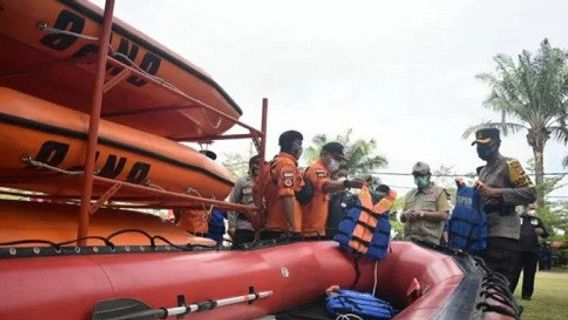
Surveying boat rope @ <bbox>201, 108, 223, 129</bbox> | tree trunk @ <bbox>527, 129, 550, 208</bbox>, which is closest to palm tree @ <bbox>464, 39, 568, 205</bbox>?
tree trunk @ <bbox>527, 129, 550, 208</bbox>

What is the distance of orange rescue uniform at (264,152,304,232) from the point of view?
137 inches

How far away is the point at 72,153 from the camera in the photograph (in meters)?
2.03

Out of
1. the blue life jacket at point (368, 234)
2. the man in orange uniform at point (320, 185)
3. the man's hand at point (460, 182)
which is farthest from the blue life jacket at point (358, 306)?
the man's hand at point (460, 182)

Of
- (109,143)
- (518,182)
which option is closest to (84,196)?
(109,143)

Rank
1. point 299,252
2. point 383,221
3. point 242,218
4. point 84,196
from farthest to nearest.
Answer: point 242,218, point 383,221, point 299,252, point 84,196

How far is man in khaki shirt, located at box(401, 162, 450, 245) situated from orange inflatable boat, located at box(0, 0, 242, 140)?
7.18 feet

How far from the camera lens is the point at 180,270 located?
200 centimetres

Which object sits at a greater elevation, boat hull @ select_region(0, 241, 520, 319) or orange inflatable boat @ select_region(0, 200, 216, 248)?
orange inflatable boat @ select_region(0, 200, 216, 248)

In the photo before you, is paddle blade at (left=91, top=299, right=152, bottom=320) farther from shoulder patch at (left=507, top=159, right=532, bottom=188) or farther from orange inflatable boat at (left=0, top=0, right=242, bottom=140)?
shoulder patch at (left=507, top=159, right=532, bottom=188)

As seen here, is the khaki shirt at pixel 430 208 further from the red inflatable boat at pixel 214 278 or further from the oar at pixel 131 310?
the oar at pixel 131 310

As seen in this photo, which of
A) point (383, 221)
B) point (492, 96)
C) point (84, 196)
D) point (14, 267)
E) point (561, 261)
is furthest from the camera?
point (492, 96)

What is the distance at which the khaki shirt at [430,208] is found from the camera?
4637 millimetres

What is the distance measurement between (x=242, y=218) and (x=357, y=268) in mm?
1573

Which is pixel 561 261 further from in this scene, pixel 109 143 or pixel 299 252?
pixel 109 143
